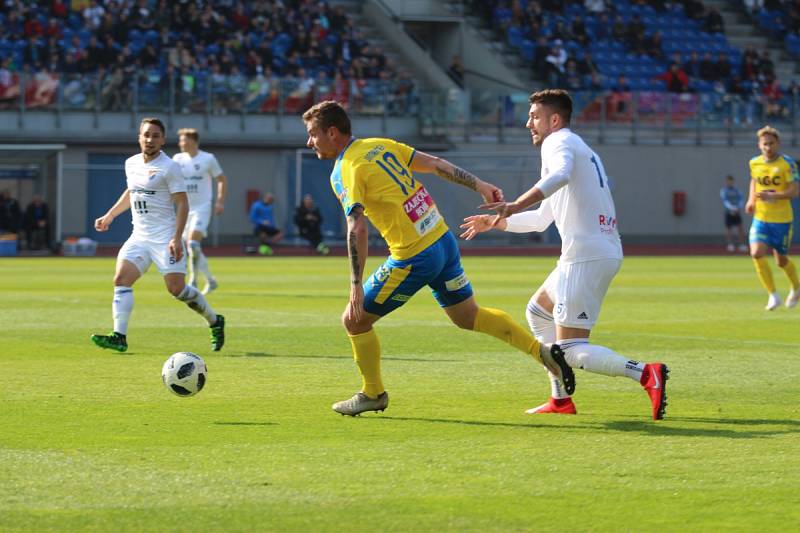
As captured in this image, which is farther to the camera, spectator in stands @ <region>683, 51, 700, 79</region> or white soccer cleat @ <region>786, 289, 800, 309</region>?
spectator in stands @ <region>683, 51, 700, 79</region>

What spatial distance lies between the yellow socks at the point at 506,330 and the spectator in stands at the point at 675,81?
3727cm

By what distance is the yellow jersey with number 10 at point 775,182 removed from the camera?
1862 centimetres

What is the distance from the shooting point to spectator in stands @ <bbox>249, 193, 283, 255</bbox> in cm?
3806

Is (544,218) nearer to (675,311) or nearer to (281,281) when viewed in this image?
(675,311)

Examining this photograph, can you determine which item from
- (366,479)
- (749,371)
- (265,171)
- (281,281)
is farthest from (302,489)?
(265,171)

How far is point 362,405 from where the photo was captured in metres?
8.59

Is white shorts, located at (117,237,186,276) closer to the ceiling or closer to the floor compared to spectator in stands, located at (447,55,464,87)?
closer to the floor

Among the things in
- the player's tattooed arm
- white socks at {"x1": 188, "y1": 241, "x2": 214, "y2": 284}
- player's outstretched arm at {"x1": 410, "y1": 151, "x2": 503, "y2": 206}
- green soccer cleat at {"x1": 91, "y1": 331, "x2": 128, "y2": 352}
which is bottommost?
white socks at {"x1": 188, "y1": 241, "x2": 214, "y2": 284}

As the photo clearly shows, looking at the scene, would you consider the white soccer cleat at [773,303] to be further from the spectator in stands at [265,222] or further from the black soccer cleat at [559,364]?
the spectator in stands at [265,222]

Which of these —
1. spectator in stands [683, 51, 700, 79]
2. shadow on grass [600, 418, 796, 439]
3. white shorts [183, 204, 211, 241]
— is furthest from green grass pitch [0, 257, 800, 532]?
spectator in stands [683, 51, 700, 79]

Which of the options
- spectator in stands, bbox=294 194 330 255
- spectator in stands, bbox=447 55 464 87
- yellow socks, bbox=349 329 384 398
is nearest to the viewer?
yellow socks, bbox=349 329 384 398

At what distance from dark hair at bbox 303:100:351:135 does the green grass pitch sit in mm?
1772

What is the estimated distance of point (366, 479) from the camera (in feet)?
21.5

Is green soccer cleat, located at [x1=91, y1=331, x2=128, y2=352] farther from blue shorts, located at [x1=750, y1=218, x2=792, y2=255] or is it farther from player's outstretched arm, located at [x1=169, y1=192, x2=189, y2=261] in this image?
blue shorts, located at [x1=750, y1=218, x2=792, y2=255]
